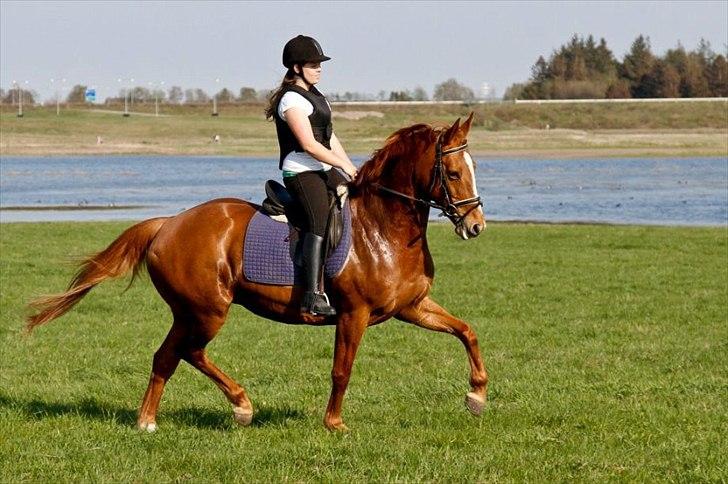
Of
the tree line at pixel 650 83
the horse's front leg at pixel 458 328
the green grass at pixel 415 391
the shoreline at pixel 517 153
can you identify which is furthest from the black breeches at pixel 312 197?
the tree line at pixel 650 83

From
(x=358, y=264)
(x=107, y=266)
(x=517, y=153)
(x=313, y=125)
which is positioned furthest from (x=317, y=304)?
(x=517, y=153)

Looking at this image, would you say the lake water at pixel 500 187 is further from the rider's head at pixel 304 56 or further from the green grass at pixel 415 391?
the rider's head at pixel 304 56

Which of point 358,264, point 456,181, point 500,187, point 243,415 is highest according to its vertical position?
point 456,181

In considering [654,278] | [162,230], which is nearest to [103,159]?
[654,278]

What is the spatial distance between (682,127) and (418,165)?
132475 mm

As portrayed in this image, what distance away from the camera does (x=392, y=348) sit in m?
13.9

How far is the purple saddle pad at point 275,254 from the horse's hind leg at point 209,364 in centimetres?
53

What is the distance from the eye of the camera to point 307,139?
871 cm

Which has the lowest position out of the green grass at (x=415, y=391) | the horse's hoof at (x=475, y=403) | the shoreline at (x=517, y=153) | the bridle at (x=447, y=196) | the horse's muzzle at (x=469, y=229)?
the shoreline at (x=517, y=153)

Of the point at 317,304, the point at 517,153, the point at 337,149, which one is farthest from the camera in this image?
the point at 517,153

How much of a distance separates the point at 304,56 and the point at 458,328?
237cm

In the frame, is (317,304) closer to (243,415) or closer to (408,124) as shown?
(243,415)

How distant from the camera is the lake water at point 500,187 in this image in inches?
1571

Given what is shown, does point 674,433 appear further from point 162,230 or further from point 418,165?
point 162,230
